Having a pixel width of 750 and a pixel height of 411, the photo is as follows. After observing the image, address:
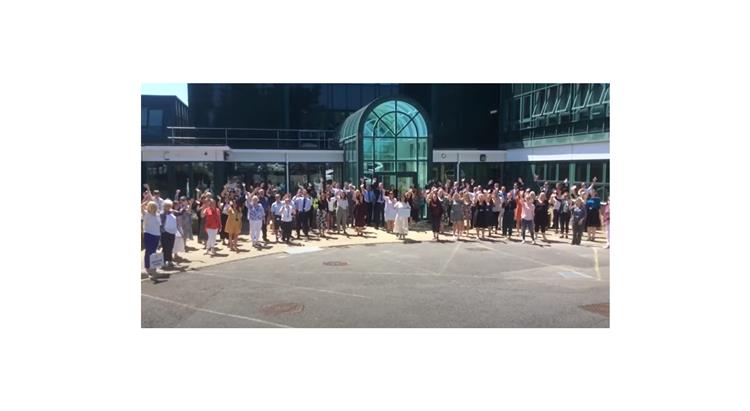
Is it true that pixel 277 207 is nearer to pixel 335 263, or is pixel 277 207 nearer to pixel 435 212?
pixel 335 263

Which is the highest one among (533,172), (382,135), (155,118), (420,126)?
(420,126)

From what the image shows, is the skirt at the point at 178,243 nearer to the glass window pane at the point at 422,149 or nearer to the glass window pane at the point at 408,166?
the glass window pane at the point at 408,166

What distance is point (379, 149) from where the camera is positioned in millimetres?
19172

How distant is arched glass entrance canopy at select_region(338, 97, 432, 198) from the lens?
19.0 m

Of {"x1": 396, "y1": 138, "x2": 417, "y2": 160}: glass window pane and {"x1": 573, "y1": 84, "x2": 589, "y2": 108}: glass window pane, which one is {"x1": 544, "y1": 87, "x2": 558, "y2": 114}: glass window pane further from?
{"x1": 396, "y1": 138, "x2": 417, "y2": 160}: glass window pane

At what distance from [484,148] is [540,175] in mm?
4181

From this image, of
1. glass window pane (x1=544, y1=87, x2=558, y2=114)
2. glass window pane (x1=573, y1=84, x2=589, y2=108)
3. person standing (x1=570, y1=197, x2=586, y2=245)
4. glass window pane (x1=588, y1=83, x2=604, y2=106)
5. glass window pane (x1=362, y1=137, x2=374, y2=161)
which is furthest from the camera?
glass window pane (x1=544, y1=87, x2=558, y2=114)

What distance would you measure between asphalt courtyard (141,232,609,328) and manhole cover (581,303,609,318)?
2 cm

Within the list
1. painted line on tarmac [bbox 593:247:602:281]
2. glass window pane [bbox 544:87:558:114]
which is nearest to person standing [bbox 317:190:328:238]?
painted line on tarmac [bbox 593:247:602:281]

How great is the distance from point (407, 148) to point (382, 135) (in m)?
1.05

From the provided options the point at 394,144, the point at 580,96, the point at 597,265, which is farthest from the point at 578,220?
the point at 394,144

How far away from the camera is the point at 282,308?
27.5 ft
